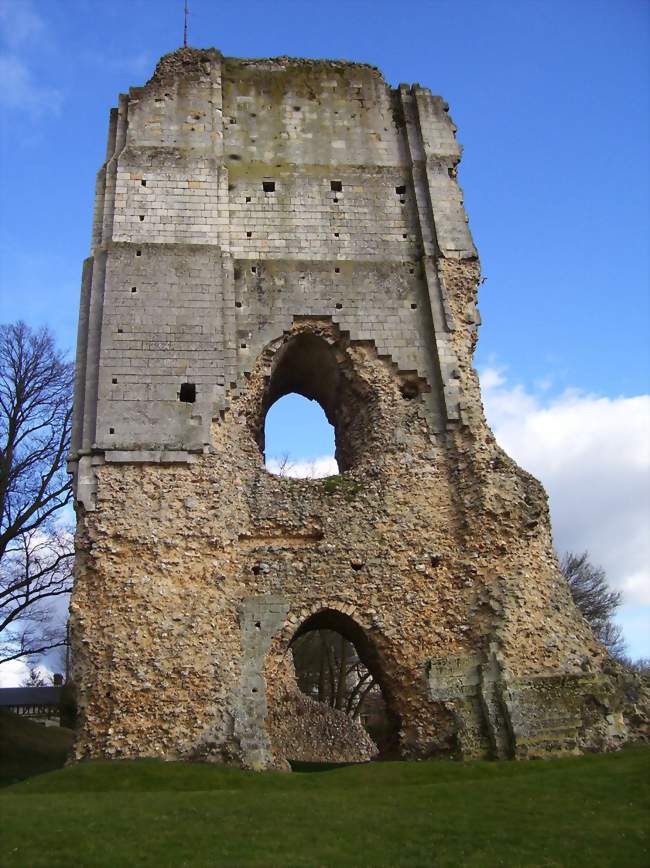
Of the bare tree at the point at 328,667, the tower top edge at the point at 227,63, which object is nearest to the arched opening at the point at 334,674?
the bare tree at the point at 328,667

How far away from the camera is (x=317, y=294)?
1336 cm

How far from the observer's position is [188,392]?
1230 cm

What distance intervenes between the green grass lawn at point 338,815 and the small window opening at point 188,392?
5.41m

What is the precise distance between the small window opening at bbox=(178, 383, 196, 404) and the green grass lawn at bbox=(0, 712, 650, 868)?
213 inches

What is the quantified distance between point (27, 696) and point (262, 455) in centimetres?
2103

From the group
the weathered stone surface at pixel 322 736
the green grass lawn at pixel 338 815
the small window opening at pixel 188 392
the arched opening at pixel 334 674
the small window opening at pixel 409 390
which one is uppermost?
the small window opening at pixel 409 390

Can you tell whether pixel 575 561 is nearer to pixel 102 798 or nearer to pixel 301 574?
pixel 301 574

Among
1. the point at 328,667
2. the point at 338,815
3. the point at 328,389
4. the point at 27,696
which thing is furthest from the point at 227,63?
the point at 27,696

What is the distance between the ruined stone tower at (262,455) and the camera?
10.6m

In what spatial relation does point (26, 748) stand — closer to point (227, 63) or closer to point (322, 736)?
point (322, 736)

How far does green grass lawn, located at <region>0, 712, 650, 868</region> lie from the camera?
6.12 m

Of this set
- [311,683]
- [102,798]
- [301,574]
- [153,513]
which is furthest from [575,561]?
[102,798]

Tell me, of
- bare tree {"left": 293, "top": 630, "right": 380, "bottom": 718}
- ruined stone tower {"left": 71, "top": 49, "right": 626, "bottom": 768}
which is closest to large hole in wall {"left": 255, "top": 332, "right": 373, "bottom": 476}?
ruined stone tower {"left": 71, "top": 49, "right": 626, "bottom": 768}

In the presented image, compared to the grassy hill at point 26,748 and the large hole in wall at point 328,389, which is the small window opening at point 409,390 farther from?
the grassy hill at point 26,748
